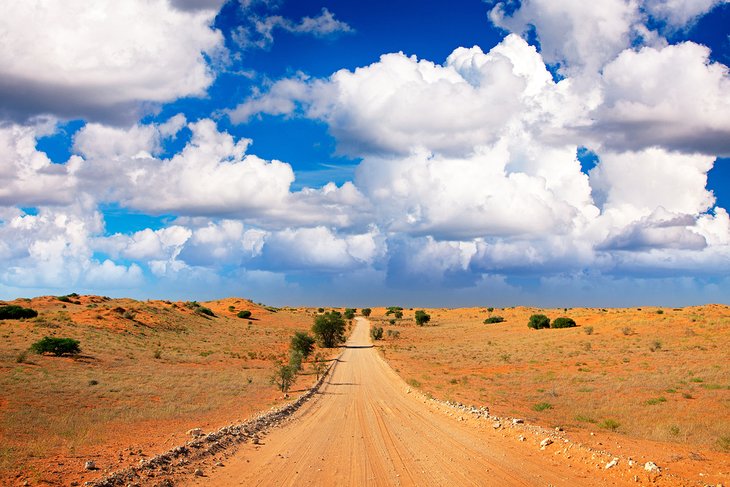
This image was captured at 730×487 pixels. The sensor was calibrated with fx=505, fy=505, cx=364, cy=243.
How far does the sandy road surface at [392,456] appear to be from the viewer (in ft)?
42.7

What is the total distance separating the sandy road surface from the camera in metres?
13.0

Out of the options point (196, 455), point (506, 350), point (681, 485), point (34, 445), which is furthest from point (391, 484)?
point (506, 350)

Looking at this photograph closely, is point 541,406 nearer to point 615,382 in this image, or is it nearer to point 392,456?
point 615,382

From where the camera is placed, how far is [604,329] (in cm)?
6681

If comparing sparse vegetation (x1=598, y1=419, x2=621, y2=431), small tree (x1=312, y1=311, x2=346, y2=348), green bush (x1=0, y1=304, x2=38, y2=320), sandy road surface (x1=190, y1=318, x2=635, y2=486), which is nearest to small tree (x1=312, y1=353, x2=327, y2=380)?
small tree (x1=312, y1=311, x2=346, y2=348)

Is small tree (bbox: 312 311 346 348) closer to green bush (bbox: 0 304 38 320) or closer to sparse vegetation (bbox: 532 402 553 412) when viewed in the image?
green bush (bbox: 0 304 38 320)

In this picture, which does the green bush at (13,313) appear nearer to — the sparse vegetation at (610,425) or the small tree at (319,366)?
the small tree at (319,366)

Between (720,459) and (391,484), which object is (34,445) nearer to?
(391,484)

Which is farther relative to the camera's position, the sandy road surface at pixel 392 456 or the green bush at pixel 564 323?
the green bush at pixel 564 323

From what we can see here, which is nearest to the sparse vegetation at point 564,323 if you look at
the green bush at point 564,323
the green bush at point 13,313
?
the green bush at point 564,323

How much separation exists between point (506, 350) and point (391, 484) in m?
48.5

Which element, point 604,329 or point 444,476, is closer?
point 444,476

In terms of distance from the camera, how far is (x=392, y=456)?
15.4 metres

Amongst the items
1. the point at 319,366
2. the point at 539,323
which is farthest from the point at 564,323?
the point at 319,366
